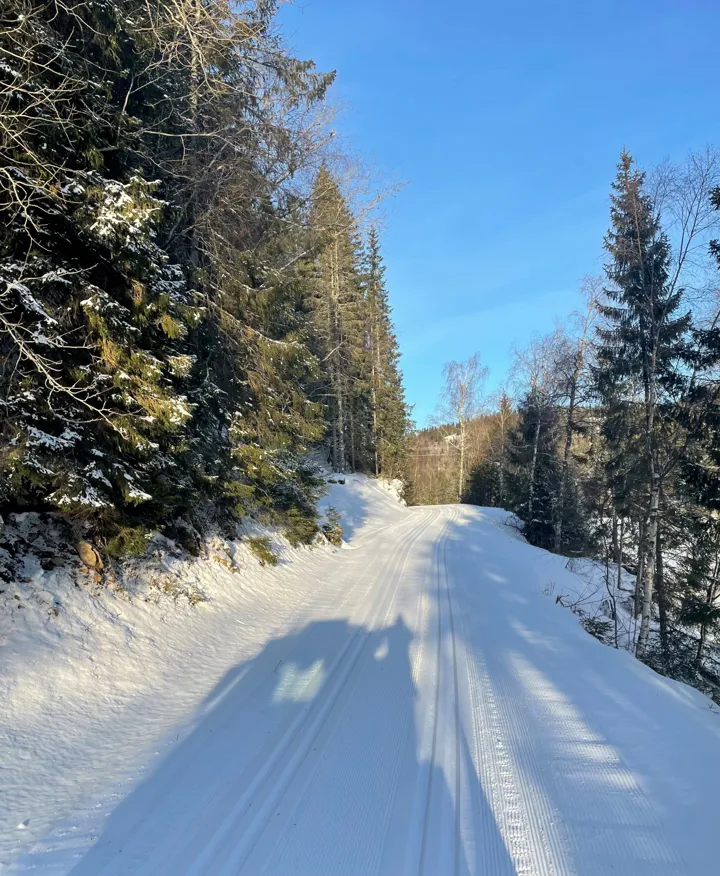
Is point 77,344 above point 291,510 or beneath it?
above

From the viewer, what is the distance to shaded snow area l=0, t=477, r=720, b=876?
101 inches

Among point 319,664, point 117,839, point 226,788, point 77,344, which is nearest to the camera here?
point 117,839

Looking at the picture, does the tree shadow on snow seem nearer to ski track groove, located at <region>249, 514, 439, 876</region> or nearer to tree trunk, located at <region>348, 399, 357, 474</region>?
ski track groove, located at <region>249, 514, 439, 876</region>

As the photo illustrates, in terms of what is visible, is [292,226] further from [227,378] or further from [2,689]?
[2,689]

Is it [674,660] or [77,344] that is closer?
[77,344]

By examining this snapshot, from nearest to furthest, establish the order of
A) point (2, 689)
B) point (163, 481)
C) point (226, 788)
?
1. point (226, 788)
2. point (2, 689)
3. point (163, 481)

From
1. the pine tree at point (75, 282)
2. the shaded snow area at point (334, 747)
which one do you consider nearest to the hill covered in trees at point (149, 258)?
the pine tree at point (75, 282)

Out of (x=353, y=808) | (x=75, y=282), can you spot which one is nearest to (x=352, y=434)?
(x=75, y=282)

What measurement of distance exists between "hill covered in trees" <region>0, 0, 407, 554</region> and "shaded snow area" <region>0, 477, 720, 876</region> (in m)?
1.51

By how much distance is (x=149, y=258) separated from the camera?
4.89 metres

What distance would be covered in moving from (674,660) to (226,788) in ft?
34.3

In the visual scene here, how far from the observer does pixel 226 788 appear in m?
3.04

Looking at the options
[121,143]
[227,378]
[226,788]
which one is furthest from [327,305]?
[226,788]

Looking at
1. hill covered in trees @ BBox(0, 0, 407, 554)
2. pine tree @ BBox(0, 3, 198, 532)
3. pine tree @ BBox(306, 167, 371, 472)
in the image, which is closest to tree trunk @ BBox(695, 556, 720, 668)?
hill covered in trees @ BBox(0, 0, 407, 554)
